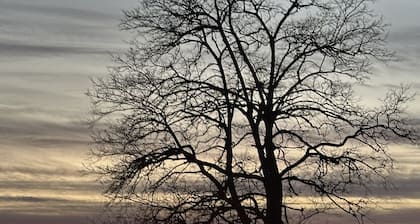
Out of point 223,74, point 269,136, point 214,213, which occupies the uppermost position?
point 223,74

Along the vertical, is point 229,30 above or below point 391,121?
above

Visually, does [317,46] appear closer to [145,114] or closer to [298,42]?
[298,42]

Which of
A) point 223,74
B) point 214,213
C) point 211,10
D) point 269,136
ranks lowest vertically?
point 214,213

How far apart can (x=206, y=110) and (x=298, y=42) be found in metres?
3.17

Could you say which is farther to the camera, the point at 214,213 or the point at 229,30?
the point at 229,30

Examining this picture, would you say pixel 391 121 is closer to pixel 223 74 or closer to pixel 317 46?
pixel 317 46

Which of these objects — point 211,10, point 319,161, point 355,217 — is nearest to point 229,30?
point 211,10

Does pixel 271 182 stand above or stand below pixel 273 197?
above

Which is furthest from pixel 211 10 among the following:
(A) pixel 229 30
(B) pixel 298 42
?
(B) pixel 298 42

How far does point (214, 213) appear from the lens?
25.8 m

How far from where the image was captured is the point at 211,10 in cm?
2741

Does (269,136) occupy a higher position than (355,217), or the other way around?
(269,136)

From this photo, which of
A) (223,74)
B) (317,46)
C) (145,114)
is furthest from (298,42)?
(145,114)

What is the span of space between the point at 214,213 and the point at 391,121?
540 centimetres
